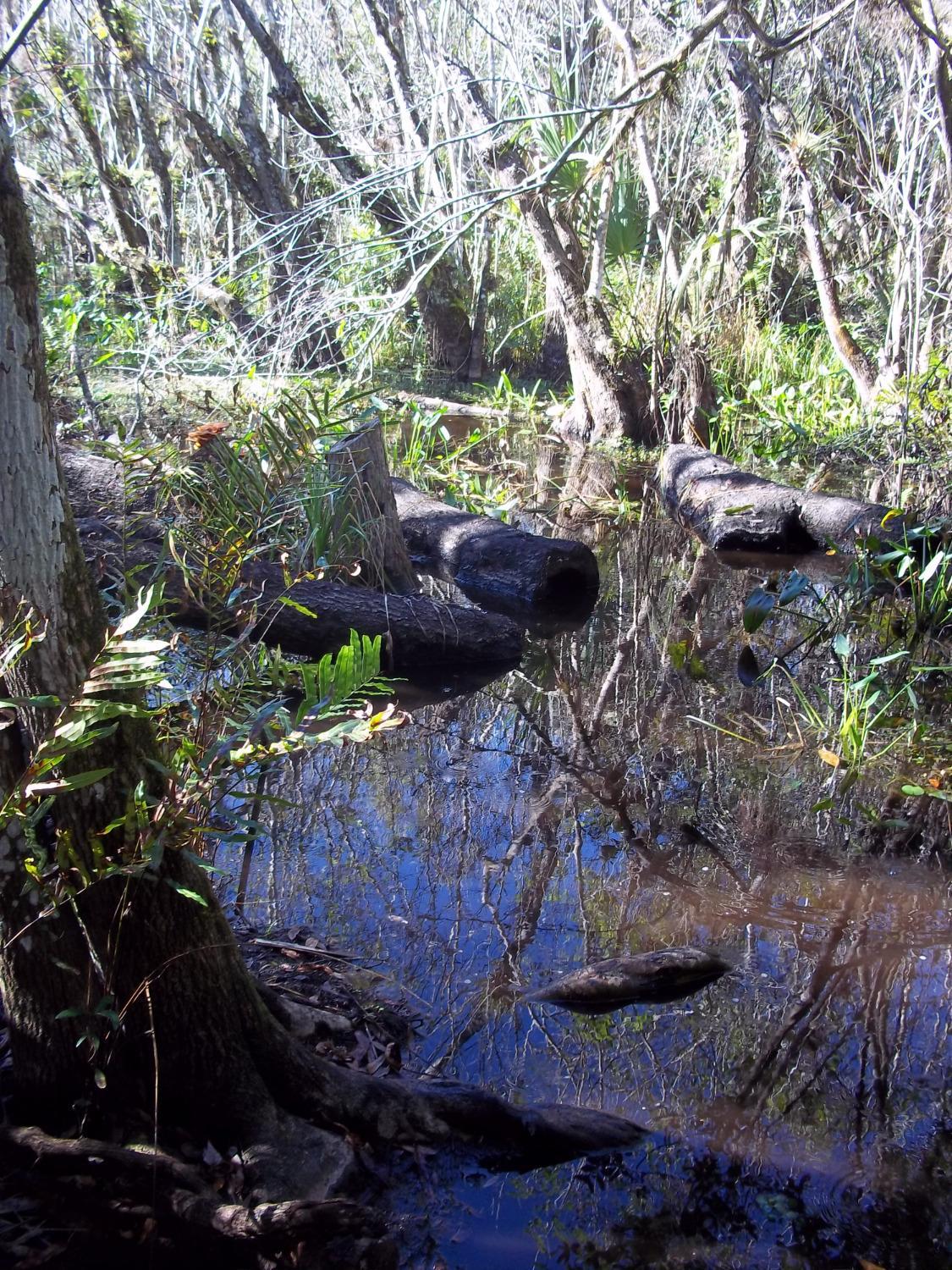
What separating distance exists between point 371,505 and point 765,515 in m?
3.39

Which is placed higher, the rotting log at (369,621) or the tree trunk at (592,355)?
the tree trunk at (592,355)

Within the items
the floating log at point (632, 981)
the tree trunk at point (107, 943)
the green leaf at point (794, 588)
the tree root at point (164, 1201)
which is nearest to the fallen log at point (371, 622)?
the green leaf at point (794, 588)

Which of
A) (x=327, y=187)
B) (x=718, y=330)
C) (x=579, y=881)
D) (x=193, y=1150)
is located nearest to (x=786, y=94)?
(x=718, y=330)

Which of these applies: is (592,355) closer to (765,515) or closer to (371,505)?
(765,515)

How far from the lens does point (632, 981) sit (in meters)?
2.98

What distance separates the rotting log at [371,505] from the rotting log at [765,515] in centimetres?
281

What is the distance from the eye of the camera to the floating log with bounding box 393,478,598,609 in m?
6.67

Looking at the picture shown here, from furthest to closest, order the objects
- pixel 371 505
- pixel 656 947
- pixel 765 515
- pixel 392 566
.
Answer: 1. pixel 765 515
2. pixel 392 566
3. pixel 371 505
4. pixel 656 947

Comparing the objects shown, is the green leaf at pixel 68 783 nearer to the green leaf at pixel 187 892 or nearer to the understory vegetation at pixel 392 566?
the understory vegetation at pixel 392 566

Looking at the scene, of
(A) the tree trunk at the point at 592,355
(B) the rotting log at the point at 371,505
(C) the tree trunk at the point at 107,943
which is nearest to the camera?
(C) the tree trunk at the point at 107,943

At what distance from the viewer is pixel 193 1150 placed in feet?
6.75

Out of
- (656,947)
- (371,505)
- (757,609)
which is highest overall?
(371,505)

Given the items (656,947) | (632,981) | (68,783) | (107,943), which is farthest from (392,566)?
(68,783)

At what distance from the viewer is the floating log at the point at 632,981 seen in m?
2.95
